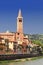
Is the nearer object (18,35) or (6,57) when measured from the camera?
(6,57)

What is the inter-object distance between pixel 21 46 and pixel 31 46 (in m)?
7.88

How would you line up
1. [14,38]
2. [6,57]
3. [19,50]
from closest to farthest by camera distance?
[6,57] < [19,50] < [14,38]

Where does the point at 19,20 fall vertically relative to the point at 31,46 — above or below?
above

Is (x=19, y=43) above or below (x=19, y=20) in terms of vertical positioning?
below

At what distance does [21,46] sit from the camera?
350 feet

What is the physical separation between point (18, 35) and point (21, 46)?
12461 mm

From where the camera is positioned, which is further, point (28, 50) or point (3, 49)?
point (28, 50)

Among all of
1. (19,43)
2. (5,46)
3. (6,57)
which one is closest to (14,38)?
(19,43)

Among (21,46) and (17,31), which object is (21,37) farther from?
(21,46)

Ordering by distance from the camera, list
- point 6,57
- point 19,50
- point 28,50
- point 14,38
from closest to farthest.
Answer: point 6,57 < point 19,50 < point 28,50 < point 14,38

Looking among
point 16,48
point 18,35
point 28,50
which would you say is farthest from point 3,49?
point 18,35


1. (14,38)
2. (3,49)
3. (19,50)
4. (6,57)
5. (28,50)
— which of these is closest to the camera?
(6,57)

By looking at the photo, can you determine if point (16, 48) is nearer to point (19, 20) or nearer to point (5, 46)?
point (5, 46)

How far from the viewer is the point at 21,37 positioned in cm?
12006
